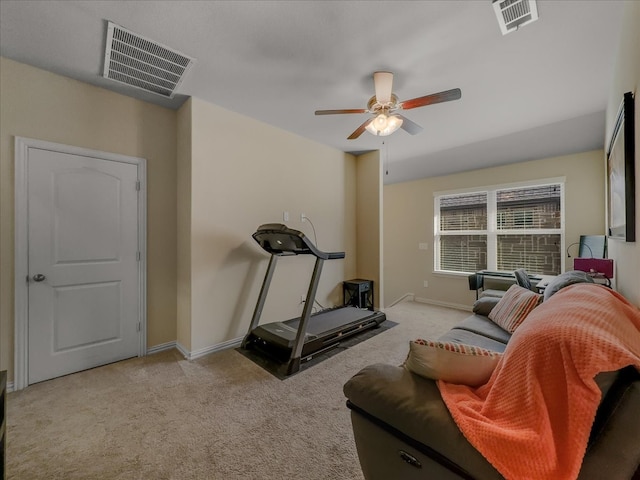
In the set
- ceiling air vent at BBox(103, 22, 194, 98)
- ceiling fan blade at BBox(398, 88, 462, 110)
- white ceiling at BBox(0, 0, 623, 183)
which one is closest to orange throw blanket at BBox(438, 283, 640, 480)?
ceiling fan blade at BBox(398, 88, 462, 110)

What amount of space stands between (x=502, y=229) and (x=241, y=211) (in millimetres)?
4232

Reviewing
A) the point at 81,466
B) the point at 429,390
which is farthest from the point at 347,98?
the point at 81,466

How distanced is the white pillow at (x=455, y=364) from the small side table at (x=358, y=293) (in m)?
Answer: 2.97

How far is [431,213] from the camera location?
5.19m

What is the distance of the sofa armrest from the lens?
2.86 ft

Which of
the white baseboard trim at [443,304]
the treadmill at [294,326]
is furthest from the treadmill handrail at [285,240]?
the white baseboard trim at [443,304]

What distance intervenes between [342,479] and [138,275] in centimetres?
255

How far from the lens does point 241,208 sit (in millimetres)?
3098

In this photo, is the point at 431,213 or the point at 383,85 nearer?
the point at 383,85

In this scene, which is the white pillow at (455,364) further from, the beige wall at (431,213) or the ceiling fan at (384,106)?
the beige wall at (431,213)

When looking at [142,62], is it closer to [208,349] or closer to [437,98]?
[437,98]

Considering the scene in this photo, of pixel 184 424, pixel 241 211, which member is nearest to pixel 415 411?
pixel 184 424

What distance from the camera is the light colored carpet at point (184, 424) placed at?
1450mm

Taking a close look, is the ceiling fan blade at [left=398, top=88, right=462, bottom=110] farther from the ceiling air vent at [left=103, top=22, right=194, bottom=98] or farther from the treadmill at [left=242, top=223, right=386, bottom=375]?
the ceiling air vent at [left=103, top=22, right=194, bottom=98]
